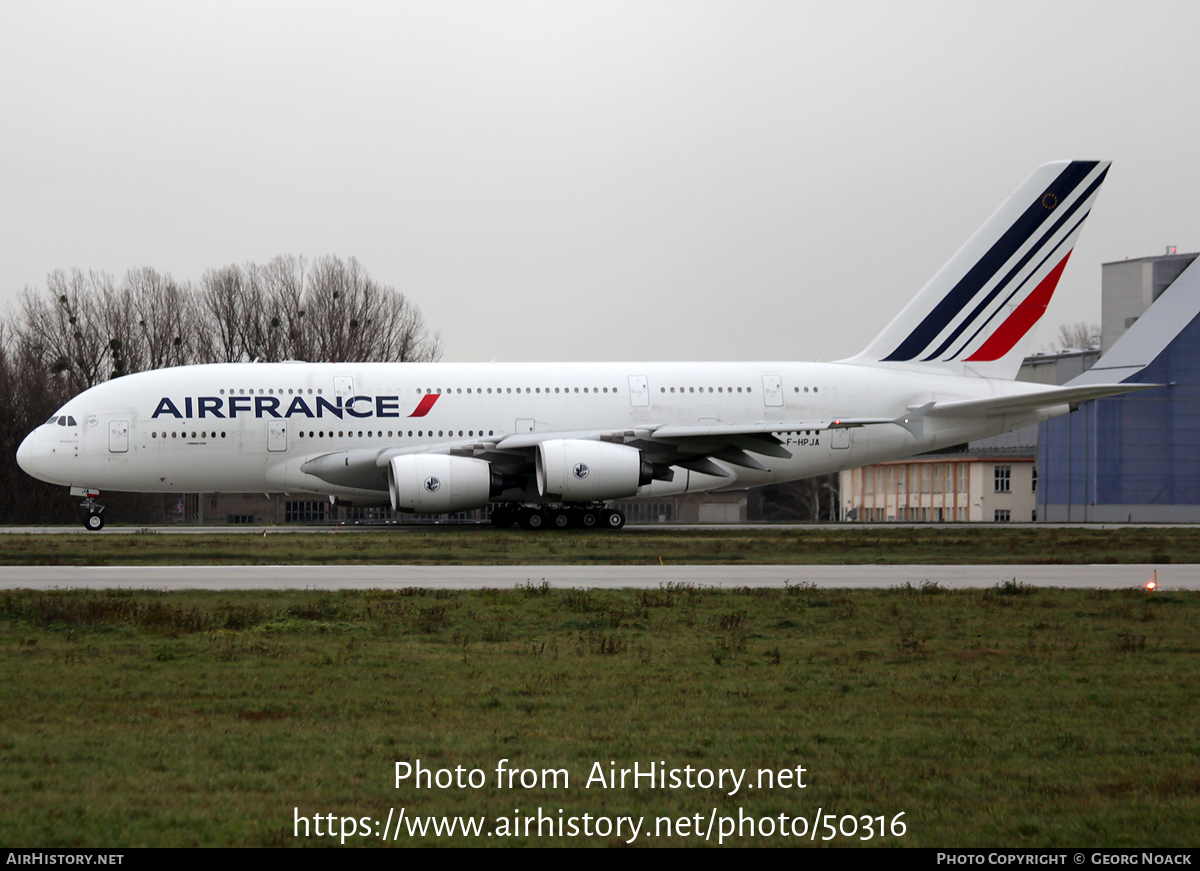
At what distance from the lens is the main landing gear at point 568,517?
30.3 metres

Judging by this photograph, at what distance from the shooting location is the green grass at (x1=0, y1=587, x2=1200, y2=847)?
5.96 meters

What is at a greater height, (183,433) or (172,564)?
(183,433)

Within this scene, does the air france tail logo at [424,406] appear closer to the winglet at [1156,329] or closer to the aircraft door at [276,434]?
the aircraft door at [276,434]

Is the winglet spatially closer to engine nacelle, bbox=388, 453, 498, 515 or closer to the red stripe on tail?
the red stripe on tail

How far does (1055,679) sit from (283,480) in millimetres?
22950

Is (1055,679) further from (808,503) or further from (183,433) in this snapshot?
(808,503)

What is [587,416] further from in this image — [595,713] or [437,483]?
[595,713]

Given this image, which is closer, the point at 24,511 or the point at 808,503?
the point at 24,511

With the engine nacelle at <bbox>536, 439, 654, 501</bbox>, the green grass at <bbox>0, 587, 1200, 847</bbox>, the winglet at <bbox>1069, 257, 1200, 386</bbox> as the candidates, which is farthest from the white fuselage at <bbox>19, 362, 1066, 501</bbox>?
the winglet at <bbox>1069, 257, 1200, 386</bbox>

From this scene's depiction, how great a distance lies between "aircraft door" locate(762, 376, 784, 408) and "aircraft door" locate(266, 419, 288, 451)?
39.0ft

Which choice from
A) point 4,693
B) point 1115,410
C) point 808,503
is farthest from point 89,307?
point 4,693

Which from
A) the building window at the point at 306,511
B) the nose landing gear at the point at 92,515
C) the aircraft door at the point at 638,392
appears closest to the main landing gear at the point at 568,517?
the aircraft door at the point at 638,392

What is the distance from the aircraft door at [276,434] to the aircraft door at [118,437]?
333 centimetres

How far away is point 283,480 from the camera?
29.5m
